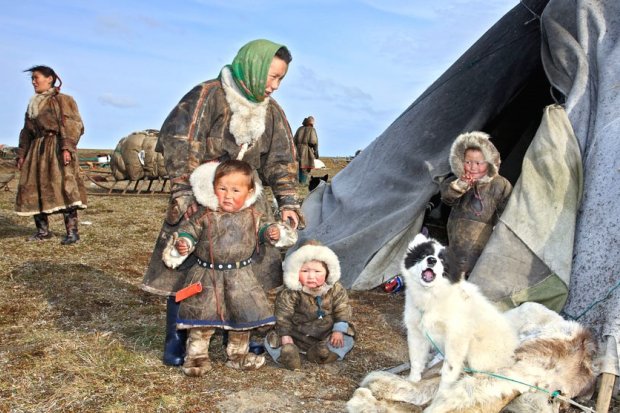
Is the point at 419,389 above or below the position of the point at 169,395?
above

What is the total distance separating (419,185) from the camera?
5.38m

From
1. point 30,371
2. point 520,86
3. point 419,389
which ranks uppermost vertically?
point 520,86

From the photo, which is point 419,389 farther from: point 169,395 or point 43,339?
point 43,339

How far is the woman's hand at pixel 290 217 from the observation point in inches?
154

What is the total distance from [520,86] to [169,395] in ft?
13.3

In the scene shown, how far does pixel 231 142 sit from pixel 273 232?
683mm

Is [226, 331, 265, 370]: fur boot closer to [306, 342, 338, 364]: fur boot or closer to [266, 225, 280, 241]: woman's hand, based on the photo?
[306, 342, 338, 364]: fur boot

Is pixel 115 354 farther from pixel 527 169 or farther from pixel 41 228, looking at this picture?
pixel 41 228

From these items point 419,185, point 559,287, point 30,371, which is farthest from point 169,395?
point 419,185

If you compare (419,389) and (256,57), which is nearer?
(419,389)

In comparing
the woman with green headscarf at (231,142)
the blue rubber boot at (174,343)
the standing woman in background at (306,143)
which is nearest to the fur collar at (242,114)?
the woman with green headscarf at (231,142)

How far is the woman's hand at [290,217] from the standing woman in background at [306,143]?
1116cm

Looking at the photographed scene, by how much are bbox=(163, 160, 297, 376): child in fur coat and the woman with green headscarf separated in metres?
0.16

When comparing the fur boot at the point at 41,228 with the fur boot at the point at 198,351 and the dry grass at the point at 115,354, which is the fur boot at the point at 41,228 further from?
the fur boot at the point at 198,351
